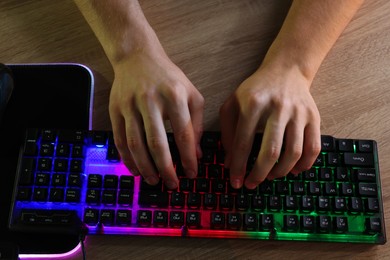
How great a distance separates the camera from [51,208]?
2.24ft

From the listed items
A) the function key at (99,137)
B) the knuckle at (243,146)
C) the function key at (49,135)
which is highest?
the function key at (49,135)

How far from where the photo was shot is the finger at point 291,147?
0.66m

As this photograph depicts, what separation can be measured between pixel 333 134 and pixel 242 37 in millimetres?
248

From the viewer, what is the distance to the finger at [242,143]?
0.66m

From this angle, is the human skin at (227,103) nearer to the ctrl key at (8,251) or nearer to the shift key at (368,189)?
the shift key at (368,189)

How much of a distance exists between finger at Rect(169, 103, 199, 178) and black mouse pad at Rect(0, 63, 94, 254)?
190 mm

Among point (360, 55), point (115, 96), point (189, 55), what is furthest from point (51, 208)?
point (360, 55)

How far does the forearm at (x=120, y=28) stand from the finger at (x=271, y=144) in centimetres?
23

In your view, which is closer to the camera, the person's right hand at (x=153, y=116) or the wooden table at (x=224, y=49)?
the person's right hand at (x=153, y=116)

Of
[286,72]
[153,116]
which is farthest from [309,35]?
[153,116]

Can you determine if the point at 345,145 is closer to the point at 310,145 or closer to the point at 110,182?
the point at 310,145

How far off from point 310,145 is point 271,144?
7 cm

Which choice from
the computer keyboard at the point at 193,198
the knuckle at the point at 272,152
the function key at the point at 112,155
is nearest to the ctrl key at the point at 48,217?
the computer keyboard at the point at 193,198

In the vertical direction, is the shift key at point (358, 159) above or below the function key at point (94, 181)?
below
